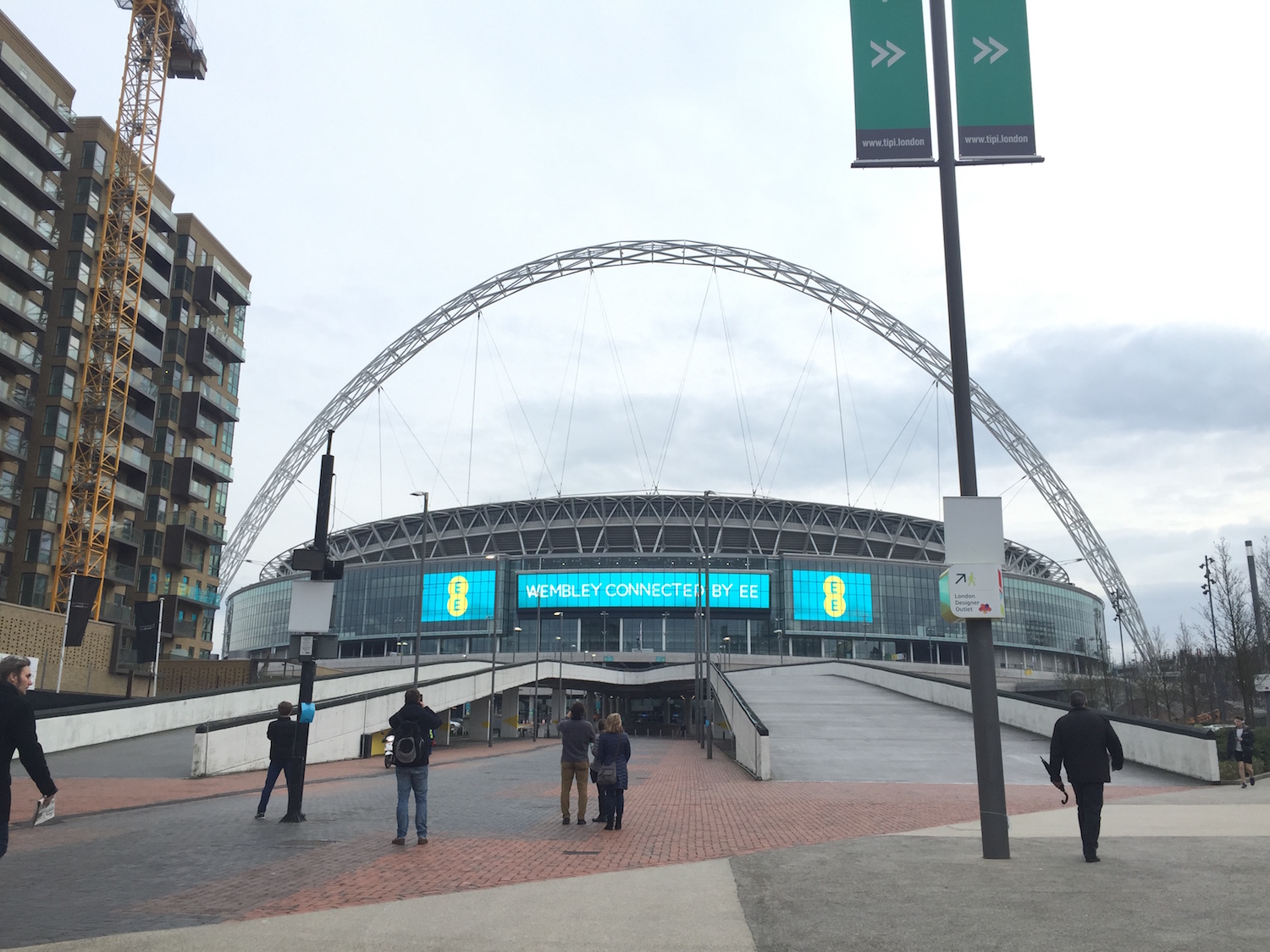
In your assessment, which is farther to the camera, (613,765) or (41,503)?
(41,503)

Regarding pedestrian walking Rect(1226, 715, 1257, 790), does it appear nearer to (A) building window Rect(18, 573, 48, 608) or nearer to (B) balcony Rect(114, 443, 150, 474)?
(A) building window Rect(18, 573, 48, 608)

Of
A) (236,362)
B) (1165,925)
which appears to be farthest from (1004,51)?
(236,362)

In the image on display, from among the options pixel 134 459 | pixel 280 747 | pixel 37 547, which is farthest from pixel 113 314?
pixel 280 747

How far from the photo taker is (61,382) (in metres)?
71.4

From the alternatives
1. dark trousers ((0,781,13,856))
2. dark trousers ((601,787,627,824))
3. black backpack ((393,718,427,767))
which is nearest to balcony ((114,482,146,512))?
dark trousers ((601,787,627,824))

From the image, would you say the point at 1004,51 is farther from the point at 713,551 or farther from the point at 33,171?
the point at 713,551

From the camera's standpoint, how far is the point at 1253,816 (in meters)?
14.2

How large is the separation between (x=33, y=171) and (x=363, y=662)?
64990mm

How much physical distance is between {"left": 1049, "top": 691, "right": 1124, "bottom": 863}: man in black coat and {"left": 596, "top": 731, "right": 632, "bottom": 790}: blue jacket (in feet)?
20.0

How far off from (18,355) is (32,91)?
1797cm

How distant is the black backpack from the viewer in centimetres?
1258

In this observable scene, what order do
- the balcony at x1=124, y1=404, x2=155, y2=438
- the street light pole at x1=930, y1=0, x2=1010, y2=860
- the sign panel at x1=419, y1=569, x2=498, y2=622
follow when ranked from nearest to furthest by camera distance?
the street light pole at x1=930, y1=0, x2=1010, y2=860, the balcony at x1=124, y1=404, x2=155, y2=438, the sign panel at x1=419, y1=569, x2=498, y2=622

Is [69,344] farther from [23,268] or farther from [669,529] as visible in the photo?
[669,529]

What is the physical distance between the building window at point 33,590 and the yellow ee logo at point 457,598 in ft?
174
